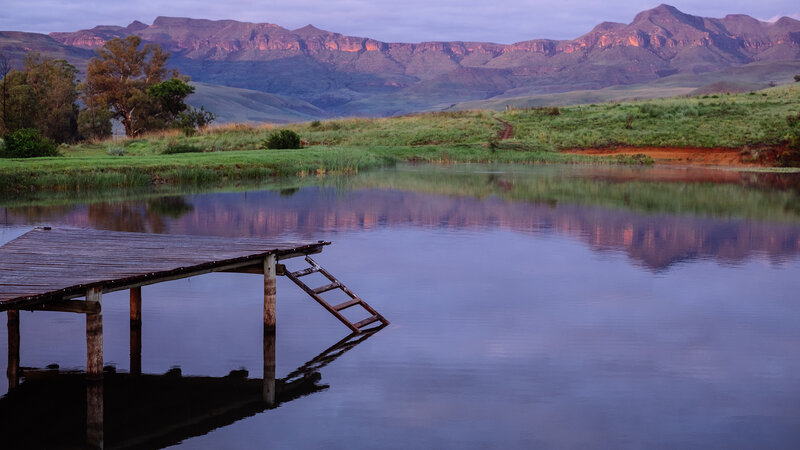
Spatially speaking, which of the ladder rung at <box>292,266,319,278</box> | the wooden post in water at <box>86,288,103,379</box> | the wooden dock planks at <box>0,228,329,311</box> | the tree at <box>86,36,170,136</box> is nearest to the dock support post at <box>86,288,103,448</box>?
the wooden post in water at <box>86,288,103,379</box>

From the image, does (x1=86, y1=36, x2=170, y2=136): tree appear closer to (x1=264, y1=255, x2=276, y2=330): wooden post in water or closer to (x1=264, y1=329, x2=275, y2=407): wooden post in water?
(x1=264, y1=255, x2=276, y2=330): wooden post in water

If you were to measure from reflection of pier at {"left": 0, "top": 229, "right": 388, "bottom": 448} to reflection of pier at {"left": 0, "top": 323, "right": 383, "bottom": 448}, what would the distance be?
2cm

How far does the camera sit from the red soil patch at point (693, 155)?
53844 millimetres

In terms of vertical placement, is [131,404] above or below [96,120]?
below

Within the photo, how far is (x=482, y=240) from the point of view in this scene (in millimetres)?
23234

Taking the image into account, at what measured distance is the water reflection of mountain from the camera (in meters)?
22.5

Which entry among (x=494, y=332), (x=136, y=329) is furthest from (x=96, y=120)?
(x=494, y=332)

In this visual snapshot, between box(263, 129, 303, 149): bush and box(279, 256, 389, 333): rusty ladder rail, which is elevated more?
box(263, 129, 303, 149): bush

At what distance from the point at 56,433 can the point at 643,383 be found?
673cm

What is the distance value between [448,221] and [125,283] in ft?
57.8

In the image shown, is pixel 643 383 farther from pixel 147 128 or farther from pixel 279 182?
pixel 147 128

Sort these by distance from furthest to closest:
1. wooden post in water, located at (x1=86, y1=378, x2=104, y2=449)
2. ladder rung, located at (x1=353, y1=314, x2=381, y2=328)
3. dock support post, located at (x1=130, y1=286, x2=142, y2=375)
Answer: ladder rung, located at (x1=353, y1=314, x2=381, y2=328)
dock support post, located at (x1=130, y1=286, x2=142, y2=375)
wooden post in water, located at (x1=86, y1=378, x2=104, y2=449)

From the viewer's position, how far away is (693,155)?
5634cm

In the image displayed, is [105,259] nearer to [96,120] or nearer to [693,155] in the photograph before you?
[693,155]
